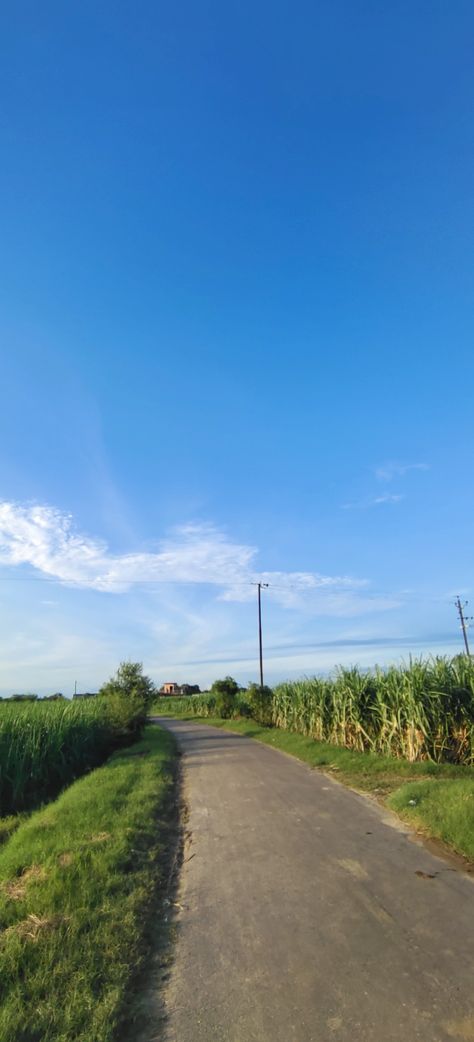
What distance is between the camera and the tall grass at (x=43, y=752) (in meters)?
11.8

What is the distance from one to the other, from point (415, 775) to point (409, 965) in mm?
8202

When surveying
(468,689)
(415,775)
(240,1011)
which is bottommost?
(240,1011)

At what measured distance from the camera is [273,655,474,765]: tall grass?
1287 centimetres

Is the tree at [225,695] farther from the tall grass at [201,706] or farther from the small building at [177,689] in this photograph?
the small building at [177,689]

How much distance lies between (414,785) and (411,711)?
13.3 feet

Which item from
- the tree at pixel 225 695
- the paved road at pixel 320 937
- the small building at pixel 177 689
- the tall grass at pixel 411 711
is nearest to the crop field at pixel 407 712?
the tall grass at pixel 411 711

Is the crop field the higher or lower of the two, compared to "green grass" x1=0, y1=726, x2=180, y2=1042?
higher

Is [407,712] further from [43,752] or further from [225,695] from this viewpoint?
[225,695]

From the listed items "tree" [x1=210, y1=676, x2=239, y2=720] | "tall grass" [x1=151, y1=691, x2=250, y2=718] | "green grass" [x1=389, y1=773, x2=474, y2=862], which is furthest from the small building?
"green grass" [x1=389, y1=773, x2=474, y2=862]

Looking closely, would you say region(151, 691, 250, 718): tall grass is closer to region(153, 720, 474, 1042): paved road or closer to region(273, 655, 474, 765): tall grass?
region(273, 655, 474, 765): tall grass

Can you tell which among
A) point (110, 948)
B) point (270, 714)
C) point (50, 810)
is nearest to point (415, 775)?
point (50, 810)

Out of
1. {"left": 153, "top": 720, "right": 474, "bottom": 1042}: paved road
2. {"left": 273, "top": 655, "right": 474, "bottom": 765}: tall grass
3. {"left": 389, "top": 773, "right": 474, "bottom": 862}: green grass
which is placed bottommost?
{"left": 153, "top": 720, "right": 474, "bottom": 1042}: paved road

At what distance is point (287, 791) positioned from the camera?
1065 cm

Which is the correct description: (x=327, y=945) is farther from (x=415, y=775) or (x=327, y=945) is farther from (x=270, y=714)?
(x=270, y=714)
